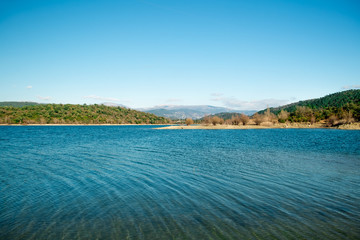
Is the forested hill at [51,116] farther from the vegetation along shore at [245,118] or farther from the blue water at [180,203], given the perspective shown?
the blue water at [180,203]

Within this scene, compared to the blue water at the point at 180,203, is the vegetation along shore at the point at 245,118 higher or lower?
higher

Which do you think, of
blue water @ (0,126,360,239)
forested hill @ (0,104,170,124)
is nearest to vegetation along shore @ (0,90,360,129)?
forested hill @ (0,104,170,124)

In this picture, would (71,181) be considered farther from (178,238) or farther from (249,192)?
(249,192)

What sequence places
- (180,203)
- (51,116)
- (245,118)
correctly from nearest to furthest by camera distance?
(180,203), (245,118), (51,116)

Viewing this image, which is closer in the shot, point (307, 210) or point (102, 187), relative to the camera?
point (307, 210)

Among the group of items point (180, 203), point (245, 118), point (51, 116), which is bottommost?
point (180, 203)

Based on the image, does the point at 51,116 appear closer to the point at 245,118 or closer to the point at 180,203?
the point at 245,118

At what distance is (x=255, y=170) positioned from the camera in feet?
50.0

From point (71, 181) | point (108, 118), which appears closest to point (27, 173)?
point (71, 181)

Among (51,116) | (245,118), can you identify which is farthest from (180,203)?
(51,116)

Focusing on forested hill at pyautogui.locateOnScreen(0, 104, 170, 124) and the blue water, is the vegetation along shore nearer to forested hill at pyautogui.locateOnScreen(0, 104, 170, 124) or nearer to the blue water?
forested hill at pyautogui.locateOnScreen(0, 104, 170, 124)

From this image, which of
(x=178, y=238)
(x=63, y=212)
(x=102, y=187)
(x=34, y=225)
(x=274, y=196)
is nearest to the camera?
(x=178, y=238)

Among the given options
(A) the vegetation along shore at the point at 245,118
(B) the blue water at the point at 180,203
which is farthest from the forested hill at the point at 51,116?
(B) the blue water at the point at 180,203

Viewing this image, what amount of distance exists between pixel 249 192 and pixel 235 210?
2.55 metres
